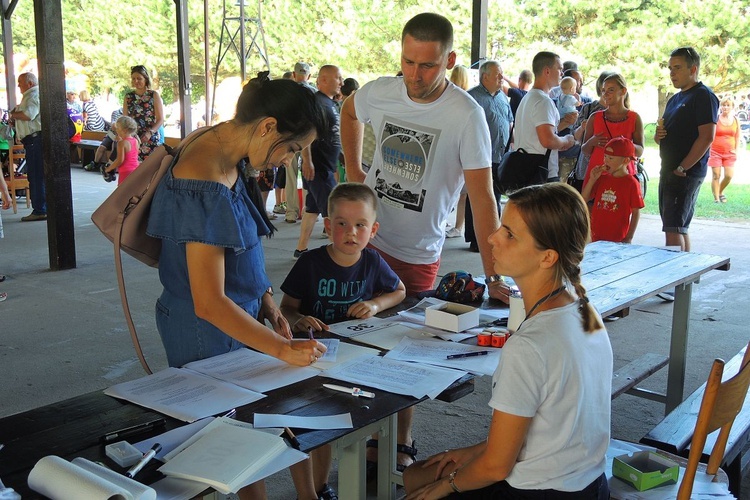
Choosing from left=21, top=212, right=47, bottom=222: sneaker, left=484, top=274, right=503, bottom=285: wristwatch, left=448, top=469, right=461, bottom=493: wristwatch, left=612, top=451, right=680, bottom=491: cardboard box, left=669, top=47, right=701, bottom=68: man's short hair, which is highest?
left=669, top=47, right=701, bottom=68: man's short hair

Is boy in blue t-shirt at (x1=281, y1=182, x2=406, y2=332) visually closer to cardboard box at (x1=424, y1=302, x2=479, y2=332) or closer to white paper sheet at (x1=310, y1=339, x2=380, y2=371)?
cardboard box at (x1=424, y1=302, x2=479, y2=332)

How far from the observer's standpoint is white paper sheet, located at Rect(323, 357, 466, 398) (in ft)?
6.35

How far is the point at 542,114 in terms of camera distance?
5941mm

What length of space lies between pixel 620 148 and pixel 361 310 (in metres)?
3.16

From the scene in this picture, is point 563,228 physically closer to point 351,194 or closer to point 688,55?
point 351,194

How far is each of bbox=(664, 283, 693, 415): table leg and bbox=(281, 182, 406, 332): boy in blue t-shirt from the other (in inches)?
64.6

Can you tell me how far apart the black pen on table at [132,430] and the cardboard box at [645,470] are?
3.99 feet

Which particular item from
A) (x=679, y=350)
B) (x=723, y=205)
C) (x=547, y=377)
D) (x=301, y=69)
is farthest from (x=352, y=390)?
(x=723, y=205)

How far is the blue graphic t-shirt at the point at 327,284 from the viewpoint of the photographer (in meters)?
2.75

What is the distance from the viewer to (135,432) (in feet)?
5.33

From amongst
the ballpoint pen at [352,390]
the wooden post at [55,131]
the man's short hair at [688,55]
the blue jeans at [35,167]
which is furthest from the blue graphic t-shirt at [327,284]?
the blue jeans at [35,167]

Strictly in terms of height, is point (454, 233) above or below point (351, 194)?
below

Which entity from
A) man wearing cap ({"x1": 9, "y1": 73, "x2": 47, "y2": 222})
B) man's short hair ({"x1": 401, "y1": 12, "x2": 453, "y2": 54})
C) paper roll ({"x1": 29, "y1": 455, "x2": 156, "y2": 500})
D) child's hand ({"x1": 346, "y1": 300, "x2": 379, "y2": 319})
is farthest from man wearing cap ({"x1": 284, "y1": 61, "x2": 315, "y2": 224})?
paper roll ({"x1": 29, "y1": 455, "x2": 156, "y2": 500})

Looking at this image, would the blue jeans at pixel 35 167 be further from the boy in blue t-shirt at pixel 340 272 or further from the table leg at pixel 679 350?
the table leg at pixel 679 350
